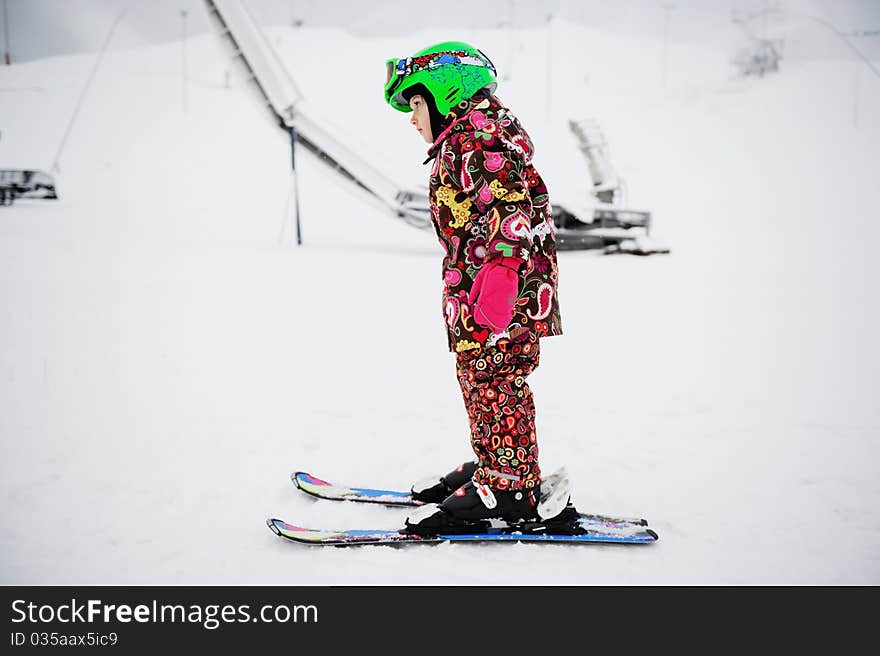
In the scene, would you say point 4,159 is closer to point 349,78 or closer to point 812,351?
point 349,78

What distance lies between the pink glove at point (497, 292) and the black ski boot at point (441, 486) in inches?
34.2

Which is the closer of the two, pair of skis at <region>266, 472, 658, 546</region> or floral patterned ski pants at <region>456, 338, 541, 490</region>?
floral patterned ski pants at <region>456, 338, 541, 490</region>

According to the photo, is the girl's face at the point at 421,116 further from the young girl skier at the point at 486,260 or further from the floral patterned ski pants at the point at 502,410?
the floral patterned ski pants at the point at 502,410

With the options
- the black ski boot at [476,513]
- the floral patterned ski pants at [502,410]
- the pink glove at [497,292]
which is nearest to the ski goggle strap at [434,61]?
the pink glove at [497,292]

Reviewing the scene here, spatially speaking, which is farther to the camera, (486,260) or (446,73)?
(446,73)

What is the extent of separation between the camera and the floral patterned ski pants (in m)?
2.15

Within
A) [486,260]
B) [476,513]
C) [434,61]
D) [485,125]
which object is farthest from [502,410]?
[434,61]

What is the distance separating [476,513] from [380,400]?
174 centimetres

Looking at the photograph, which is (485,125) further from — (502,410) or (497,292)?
(502,410)

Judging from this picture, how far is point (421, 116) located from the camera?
219 cm

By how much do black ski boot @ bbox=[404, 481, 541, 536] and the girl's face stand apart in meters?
1.24

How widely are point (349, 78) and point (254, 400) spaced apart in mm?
26177

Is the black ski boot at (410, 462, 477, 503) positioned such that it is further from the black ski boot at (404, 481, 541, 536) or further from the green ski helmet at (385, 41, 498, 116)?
the green ski helmet at (385, 41, 498, 116)

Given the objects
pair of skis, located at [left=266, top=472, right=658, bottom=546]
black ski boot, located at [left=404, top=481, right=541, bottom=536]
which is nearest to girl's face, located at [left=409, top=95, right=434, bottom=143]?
black ski boot, located at [left=404, top=481, right=541, bottom=536]
